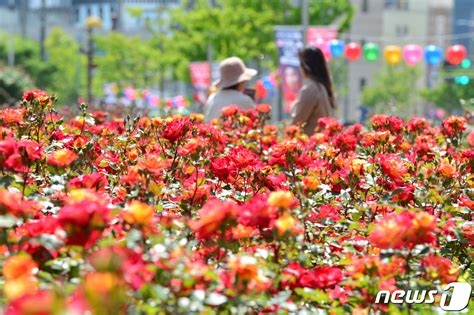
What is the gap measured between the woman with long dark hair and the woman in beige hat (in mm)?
562

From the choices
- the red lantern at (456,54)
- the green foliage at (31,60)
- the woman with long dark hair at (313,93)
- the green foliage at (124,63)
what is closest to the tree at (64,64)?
the green foliage at (31,60)

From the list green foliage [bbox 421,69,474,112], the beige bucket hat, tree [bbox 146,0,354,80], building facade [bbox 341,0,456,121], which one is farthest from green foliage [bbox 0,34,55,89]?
the beige bucket hat

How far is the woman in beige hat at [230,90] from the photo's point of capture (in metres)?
9.15

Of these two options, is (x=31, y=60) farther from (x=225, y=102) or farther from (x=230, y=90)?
(x=225, y=102)

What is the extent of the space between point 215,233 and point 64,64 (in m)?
79.3

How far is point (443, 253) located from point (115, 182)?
145 centimetres

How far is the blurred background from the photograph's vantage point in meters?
28.9

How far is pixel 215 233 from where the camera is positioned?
3.06m

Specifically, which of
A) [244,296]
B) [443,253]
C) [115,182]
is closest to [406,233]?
[244,296]

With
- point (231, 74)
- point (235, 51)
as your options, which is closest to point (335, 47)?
point (235, 51)

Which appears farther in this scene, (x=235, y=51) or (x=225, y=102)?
(x=235, y=51)

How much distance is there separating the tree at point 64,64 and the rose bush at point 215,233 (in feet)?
232

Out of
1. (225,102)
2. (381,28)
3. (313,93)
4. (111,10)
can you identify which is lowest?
(381,28)

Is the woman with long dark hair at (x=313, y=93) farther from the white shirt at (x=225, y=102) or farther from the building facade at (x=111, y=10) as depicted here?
the building facade at (x=111, y=10)
